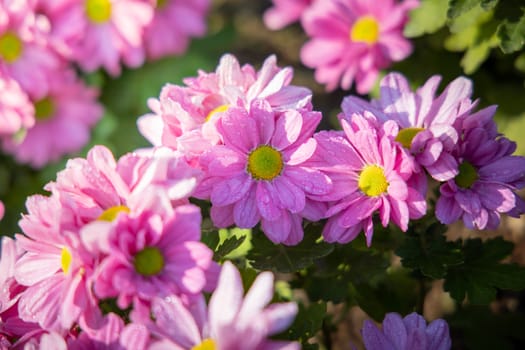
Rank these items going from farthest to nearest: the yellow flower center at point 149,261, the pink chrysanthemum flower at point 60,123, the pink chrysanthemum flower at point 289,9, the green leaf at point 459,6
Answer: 1. the pink chrysanthemum flower at point 60,123
2. the pink chrysanthemum flower at point 289,9
3. the green leaf at point 459,6
4. the yellow flower center at point 149,261

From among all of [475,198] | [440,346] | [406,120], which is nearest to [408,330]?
[440,346]

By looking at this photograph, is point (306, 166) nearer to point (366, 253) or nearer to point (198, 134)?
point (198, 134)

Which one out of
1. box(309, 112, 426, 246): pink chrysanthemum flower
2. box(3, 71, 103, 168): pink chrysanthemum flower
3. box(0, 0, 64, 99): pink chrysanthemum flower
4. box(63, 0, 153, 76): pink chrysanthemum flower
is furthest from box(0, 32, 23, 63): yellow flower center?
box(309, 112, 426, 246): pink chrysanthemum flower

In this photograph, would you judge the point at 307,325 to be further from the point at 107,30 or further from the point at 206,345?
the point at 107,30

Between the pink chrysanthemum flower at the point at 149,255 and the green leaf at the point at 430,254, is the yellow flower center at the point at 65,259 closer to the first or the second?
the pink chrysanthemum flower at the point at 149,255

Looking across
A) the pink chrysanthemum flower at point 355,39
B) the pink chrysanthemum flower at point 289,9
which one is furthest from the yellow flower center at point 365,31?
the pink chrysanthemum flower at point 289,9
